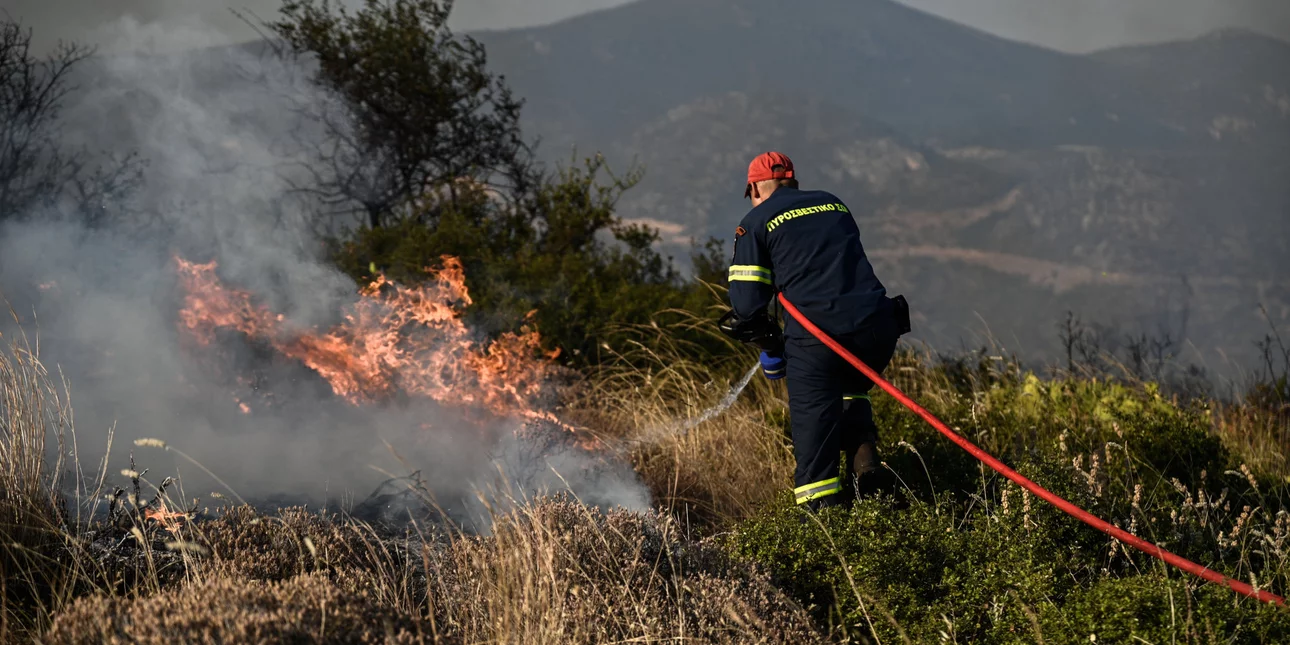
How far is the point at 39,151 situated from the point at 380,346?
5.15m

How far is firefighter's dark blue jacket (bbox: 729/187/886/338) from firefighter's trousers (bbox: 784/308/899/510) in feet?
0.32

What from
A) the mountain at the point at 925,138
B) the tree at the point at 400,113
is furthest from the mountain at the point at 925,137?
the tree at the point at 400,113

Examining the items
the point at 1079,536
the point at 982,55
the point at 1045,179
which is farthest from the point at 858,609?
the point at 982,55

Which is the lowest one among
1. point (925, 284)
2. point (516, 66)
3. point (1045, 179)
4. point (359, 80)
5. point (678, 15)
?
point (925, 284)

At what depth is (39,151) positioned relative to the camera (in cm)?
881

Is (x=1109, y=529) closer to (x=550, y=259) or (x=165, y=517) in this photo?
(x=165, y=517)

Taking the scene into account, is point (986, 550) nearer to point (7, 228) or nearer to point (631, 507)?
point (631, 507)

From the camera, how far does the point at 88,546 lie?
3883mm

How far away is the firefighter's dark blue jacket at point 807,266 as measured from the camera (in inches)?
176

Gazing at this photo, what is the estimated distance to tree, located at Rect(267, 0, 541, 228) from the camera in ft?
35.5

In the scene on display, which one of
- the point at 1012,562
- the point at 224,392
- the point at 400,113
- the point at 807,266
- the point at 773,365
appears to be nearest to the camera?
the point at 1012,562

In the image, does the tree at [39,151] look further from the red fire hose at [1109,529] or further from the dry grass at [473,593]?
the red fire hose at [1109,529]

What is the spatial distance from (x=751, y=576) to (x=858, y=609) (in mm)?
448

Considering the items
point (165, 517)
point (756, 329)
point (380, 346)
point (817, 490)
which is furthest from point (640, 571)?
point (380, 346)
